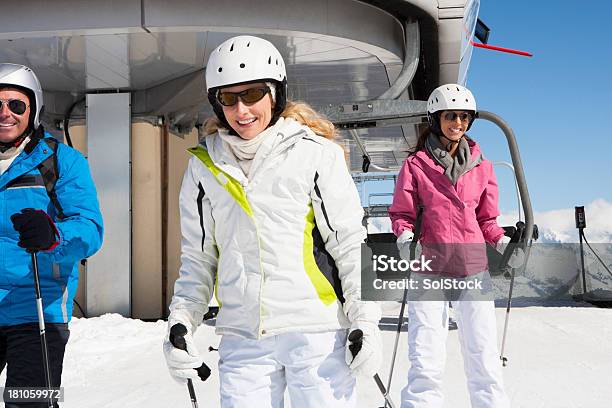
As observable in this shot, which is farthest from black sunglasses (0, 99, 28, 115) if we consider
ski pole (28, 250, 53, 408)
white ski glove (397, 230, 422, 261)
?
white ski glove (397, 230, 422, 261)

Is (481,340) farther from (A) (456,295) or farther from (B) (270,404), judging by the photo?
(B) (270,404)

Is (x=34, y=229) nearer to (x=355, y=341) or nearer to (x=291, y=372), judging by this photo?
(x=291, y=372)

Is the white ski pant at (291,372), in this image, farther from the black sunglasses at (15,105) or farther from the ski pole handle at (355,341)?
the black sunglasses at (15,105)

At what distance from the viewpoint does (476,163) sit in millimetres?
3588

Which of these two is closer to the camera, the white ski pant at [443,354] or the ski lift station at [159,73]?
the white ski pant at [443,354]

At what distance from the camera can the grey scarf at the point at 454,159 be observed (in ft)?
11.6

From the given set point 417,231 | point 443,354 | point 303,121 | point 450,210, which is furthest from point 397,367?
point 303,121

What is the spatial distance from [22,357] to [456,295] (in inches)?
89.4

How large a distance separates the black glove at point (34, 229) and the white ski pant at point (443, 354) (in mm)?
2017

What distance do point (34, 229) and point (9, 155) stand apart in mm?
455

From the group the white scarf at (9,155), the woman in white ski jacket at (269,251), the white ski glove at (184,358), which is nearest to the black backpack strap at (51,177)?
the white scarf at (9,155)

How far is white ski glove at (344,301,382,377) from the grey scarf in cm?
181

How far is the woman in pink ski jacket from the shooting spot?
3.29m

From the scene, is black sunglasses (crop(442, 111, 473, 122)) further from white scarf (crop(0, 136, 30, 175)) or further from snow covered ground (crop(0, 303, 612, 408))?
white scarf (crop(0, 136, 30, 175))
